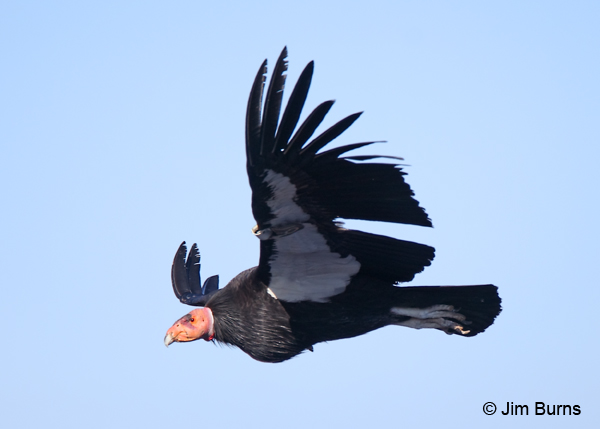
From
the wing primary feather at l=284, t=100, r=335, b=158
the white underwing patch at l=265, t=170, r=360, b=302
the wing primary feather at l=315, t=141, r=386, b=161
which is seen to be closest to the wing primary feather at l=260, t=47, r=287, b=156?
the wing primary feather at l=284, t=100, r=335, b=158

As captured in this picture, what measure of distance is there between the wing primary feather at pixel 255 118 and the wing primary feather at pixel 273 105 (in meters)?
0.04

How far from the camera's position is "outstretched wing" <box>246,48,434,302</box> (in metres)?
5.86

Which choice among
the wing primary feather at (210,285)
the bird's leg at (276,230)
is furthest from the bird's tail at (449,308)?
the wing primary feather at (210,285)

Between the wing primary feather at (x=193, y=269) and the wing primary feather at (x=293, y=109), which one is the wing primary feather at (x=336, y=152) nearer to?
the wing primary feather at (x=293, y=109)

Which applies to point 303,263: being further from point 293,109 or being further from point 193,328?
point 293,109

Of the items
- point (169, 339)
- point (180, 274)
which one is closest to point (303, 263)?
point (169, 339)

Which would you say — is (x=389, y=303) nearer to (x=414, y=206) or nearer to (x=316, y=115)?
(x=414, y=206)

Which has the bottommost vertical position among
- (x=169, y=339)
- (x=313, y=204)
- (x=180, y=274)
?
(x=169, y=339)

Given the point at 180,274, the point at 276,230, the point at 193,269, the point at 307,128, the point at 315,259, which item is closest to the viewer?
the point at 307,128

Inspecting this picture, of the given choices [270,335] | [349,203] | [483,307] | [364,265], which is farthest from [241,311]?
[483,307]

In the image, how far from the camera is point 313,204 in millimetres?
6496

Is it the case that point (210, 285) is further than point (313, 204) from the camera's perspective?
Yes

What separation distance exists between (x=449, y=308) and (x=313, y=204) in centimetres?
197

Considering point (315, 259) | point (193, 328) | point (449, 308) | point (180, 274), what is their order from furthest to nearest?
point (180, 274), point (193, 328), point (449, 308), point (315, 259)
